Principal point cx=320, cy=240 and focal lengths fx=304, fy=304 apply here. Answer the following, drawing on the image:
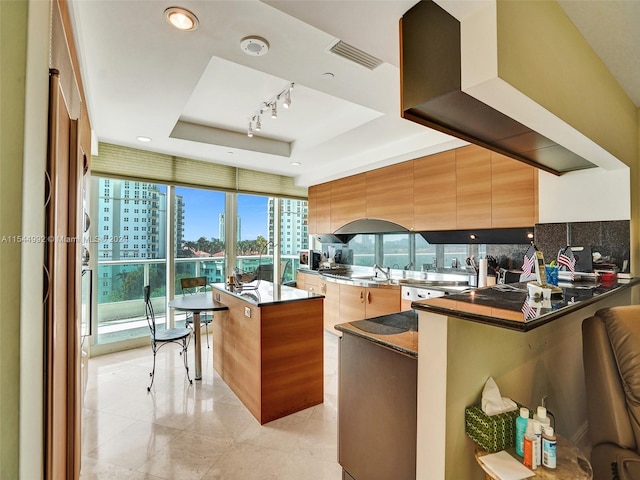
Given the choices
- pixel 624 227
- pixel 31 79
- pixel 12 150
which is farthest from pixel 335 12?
pixel 624 227

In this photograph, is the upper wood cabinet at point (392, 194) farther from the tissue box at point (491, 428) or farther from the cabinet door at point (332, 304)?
the tissue box at point (491, 428)

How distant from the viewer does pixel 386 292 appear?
12.6ft

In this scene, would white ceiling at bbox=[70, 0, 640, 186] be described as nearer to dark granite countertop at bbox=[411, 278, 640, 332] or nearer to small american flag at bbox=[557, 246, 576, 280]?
dark granite countertop at bbox=[411, 278, 640, 332]

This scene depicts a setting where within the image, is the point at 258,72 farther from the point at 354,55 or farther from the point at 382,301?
the point at 382,301

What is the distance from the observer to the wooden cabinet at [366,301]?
3.80m

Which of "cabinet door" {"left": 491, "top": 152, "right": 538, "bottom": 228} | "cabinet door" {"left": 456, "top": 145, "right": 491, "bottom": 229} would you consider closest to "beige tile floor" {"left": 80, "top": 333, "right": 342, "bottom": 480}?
"cabinet door" {"left": 456, "top": 145, "right": 491, "bottom": 229}

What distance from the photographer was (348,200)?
4852 mm

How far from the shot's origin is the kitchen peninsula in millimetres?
2428

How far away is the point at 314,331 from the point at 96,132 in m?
3.16

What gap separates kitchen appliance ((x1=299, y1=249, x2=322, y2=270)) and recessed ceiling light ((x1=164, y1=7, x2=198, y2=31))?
4310mm

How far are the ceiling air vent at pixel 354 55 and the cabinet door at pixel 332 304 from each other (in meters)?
3.15

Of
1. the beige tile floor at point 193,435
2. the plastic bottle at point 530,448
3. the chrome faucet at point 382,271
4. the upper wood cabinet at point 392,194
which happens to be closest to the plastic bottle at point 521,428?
the plastic bottle at point 530,448

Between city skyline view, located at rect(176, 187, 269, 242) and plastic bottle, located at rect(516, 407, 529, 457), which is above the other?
city skyline view, located at rect(176, 187, 269, 242)

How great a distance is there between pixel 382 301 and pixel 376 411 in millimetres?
2378
